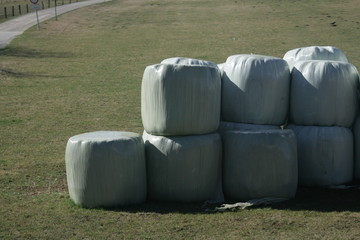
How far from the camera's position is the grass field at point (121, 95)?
6371mm

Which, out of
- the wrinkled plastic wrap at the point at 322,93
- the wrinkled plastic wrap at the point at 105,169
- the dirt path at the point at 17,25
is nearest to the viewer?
the wrinkled plastic wrap at the point at 105,169

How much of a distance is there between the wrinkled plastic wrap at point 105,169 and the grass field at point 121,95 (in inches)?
7.1

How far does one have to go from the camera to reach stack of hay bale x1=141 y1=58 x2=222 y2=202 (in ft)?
22.8

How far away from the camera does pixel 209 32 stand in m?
33.9

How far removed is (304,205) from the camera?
7086 mm

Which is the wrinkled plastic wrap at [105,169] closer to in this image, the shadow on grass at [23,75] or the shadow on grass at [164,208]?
the shadow on grass at [164,208]

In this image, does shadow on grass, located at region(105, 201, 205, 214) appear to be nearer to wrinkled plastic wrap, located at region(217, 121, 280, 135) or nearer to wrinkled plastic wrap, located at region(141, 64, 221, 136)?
wrinkled plastic wrap, located at region(141, 64, 221, 136)

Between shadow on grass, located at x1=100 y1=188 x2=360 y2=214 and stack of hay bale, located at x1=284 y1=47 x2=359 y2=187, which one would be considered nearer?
shadow on grass, located at x1=100 y1=188 x2=360 y2=214

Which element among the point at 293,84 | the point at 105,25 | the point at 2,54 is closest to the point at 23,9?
the point at 105,25

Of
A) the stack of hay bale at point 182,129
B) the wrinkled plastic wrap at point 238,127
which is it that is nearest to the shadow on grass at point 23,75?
the wrinkled plastic wrap at point 238,127

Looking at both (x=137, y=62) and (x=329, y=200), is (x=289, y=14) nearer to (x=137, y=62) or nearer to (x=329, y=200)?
(x=137, y=62)

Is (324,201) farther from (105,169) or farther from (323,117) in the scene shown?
(105,169)

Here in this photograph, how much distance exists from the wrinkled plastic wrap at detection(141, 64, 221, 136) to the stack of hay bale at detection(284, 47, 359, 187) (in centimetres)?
124

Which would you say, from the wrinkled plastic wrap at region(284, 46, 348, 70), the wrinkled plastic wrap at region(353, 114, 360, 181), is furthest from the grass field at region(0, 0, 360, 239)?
the wrinkled plastic wrap at region(284, 46, 348, 70)
